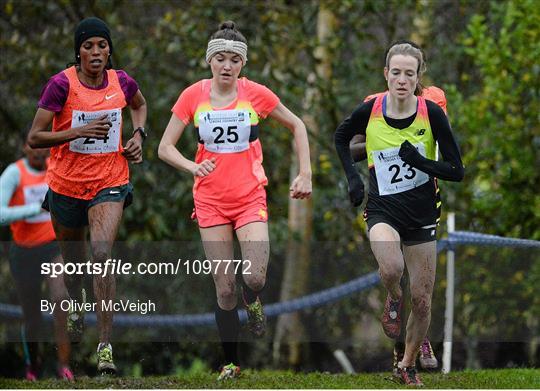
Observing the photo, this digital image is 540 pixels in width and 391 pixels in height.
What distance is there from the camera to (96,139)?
28.7 feet

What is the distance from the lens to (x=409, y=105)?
843 centimetres

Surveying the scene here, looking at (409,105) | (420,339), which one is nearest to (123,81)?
(409,105)

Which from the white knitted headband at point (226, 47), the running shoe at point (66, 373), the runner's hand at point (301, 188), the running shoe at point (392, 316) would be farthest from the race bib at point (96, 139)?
the running shoe at point (392, 316)

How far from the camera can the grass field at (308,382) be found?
29.5 ft

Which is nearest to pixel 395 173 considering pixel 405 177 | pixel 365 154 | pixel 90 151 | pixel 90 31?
pixel 405 177

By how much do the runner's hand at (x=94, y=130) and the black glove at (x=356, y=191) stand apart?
1.67 metres

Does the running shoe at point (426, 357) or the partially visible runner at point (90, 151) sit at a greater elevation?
the partially visible runner at point (90, 151)

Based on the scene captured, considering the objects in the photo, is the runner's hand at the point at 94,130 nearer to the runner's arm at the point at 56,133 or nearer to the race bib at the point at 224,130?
the runner's arm at the point at 56,133

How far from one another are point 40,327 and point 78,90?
2.95 metres

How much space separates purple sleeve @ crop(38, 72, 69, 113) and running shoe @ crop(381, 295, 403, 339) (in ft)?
8.51

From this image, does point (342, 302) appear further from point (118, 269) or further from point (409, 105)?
point (409, 105)

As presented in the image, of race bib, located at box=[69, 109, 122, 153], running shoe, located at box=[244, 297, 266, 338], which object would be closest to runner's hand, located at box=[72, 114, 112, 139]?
race bib, located at box=[69, 109, 122, 153]

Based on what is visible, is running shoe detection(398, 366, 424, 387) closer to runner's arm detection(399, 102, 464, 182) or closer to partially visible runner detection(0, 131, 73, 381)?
runner's arm detection(399, 102, 464, 182)

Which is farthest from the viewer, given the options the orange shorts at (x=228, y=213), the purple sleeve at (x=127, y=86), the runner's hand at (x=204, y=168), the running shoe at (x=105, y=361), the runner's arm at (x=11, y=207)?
the runner's arm at (x=11, y=207)
